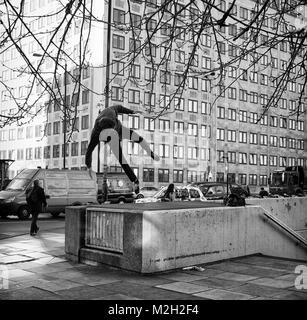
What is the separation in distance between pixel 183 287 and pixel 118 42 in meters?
52.0

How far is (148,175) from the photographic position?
5959cm

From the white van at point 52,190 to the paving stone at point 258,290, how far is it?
15.7 metres

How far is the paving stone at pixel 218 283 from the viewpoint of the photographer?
7016mm

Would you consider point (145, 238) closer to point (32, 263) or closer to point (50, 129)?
point (32, 263)

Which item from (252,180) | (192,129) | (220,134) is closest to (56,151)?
(192,129)

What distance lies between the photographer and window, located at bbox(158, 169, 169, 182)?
61213mm

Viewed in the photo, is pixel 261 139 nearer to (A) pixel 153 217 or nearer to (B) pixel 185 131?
(B) pixel 185 131

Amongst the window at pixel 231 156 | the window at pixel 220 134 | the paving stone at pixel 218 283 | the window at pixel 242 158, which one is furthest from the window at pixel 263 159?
the paving stone at pixel 218 283

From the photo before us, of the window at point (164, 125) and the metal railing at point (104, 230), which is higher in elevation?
the window at point (164, 125)

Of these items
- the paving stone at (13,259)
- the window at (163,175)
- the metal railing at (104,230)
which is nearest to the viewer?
the metal railing at (104,230)

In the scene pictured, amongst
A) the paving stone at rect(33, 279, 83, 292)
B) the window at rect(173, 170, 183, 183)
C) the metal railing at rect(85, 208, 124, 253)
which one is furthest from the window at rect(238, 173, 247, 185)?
the paving stone at rect(33, 279, 83, 292)

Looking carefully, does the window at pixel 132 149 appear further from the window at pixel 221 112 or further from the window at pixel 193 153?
the window at pixel 221 112

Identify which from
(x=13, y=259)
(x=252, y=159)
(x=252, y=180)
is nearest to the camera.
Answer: (x=13, y=259)
